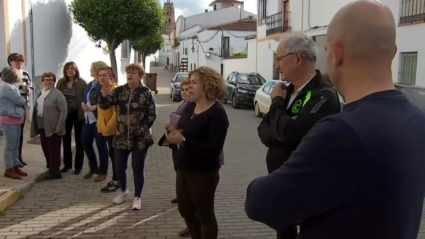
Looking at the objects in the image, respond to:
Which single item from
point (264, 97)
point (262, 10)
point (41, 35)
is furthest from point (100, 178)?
point (262, 10)

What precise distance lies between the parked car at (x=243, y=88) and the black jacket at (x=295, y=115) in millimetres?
15023

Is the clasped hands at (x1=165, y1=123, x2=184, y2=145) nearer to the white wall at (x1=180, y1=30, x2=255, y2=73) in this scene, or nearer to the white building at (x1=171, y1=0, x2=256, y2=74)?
the white building at (x1=171, y1=0, x2=256, y2=74)

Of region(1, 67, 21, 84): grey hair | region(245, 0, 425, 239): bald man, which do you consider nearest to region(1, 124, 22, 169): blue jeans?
region(1, 67, 21, 84): grey hair

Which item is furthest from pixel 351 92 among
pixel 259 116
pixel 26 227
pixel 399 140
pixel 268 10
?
pixel 268 10

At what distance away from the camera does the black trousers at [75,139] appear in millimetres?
6707

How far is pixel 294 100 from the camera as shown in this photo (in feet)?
9.09

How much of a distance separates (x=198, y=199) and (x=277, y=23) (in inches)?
880

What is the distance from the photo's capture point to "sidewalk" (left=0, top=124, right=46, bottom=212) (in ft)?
17.6

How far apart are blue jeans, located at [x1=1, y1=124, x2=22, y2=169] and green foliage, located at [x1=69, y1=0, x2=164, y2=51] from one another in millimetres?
9426

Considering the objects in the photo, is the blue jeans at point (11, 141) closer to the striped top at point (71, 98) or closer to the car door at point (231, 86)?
the striped top at point (71, 98)

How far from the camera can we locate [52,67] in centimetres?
1297

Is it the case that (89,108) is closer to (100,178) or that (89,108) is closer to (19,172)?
(100,178)

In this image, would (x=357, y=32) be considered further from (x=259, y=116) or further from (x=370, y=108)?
(x=259, y=116)

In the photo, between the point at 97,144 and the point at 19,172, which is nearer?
the point at 97,144
